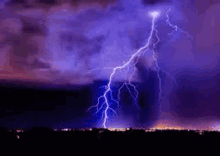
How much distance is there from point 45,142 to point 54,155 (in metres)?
2.52

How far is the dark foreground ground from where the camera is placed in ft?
36.7

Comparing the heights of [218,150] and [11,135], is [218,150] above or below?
below

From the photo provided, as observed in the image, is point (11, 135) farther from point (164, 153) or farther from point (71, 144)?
point (164, 153)

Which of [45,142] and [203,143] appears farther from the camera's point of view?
[203,143]

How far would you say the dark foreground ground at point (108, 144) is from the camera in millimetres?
11180

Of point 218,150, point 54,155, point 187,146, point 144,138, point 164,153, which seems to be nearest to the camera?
point 54,155

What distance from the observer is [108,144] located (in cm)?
1263

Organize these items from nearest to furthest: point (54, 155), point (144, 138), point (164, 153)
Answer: point (54, 155) < point (164, 153) < point (144, 138)

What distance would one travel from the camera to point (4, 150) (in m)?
10.8

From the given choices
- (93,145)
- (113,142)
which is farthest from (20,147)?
(113,142)

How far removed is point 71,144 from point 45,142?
1223 mm

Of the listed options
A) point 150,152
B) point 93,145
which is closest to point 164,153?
point 150,152

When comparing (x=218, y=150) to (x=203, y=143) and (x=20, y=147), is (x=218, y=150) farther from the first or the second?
(x=20, y=147)

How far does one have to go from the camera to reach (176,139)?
14500 mm
